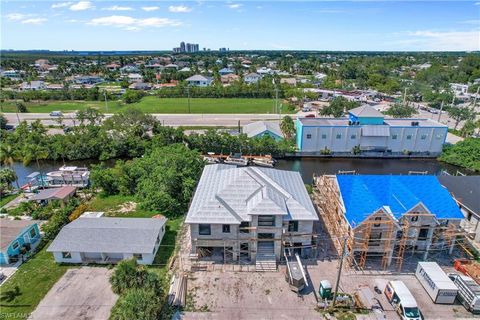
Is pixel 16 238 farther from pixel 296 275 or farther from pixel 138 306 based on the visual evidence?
pixel 296 275

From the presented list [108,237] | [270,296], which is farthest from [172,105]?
[270,296]

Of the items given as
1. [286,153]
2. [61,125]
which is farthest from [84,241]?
[61,125]

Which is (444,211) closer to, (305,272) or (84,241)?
(305,272)

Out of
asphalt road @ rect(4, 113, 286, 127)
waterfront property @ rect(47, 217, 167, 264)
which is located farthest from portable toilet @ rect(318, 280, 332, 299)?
asphalt road @ rect(4, 113, 286, 127)

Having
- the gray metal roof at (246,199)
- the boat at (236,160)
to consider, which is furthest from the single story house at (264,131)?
the gray metal roof at (246,199)

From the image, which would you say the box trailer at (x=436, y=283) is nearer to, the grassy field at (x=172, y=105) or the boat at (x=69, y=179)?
the boat at (x=69, y=179)
